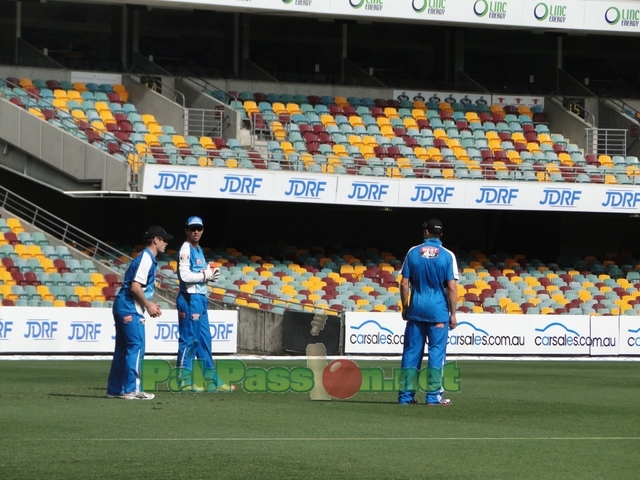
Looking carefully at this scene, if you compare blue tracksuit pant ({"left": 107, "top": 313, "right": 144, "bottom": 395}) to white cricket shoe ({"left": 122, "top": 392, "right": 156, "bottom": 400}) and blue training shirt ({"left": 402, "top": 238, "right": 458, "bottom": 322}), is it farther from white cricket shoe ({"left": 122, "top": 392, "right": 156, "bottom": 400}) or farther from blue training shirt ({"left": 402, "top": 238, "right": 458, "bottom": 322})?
blue training shirt ({"left": 402, "top": 238, "right": 458, "bottom": 322})

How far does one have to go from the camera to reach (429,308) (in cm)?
1177

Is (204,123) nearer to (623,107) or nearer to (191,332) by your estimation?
(623,107)

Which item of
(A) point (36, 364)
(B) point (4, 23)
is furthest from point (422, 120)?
(A) point (36, 364)

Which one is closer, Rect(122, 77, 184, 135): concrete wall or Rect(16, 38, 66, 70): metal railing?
Rect(122, 77, 184, 135): concrete wall

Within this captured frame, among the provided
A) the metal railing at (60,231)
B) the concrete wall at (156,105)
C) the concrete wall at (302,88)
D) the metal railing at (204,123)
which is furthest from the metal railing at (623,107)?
the metal railing at (60,231)

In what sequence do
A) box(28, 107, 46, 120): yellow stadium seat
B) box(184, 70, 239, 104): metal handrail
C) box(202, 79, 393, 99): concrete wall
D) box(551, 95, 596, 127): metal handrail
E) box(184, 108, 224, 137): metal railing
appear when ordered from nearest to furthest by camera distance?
box(28, 107, 46, 120): yellow stadium seat → box(184, 108, 224, 137): metal railing → box(184, 70, 239, 104): metal handrail → box(202, 79, 393, 99): concrete wall → box(551, 95, 596, 127): metal handrail

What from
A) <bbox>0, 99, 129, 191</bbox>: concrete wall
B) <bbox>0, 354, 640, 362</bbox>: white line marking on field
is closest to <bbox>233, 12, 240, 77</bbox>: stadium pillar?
<bbox>0, 99, 129, 191</bbox>: concrete wall

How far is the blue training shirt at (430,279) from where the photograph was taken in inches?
463

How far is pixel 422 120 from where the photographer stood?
37625mm

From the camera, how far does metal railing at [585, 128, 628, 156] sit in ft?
126

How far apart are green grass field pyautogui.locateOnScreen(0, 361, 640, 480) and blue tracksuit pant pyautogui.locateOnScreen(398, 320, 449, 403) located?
0.75 feet

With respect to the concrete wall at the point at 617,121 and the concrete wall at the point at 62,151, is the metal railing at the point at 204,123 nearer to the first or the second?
the concrete wall at the point at 62,151

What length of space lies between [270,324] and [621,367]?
7.89m

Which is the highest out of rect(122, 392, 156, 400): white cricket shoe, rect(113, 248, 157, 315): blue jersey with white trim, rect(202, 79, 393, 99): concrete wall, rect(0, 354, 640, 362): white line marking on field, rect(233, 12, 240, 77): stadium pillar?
rect(233, 12, 240, 77): stadium pillar
